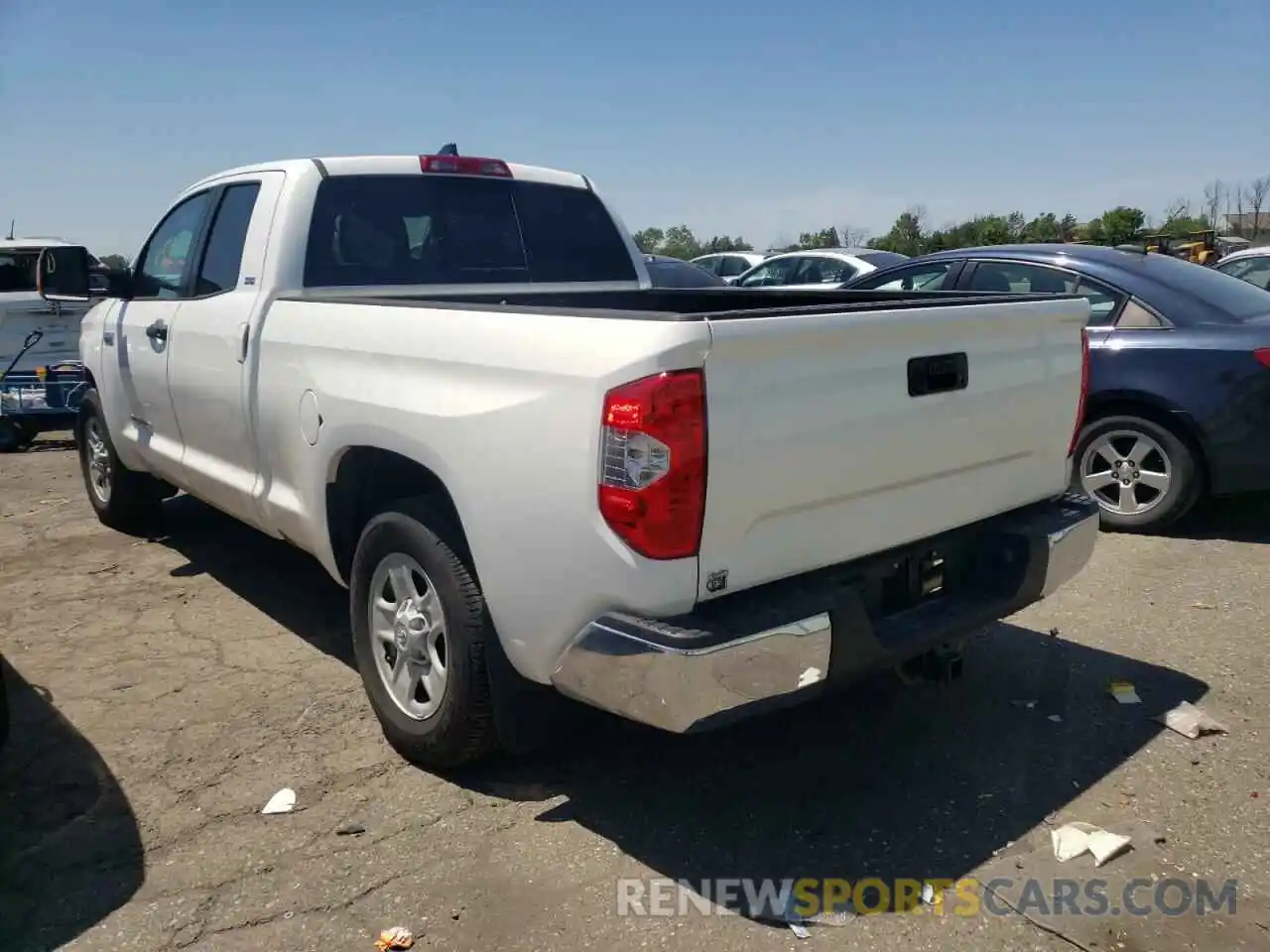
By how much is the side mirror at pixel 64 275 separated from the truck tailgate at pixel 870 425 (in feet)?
14.0

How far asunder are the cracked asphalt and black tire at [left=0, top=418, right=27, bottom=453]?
234 inches

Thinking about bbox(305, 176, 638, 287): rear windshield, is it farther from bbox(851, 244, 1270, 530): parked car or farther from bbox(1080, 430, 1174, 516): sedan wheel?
bbox(1080, 430, 1174, 516): sedan wheel

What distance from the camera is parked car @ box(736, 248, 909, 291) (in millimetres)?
14000

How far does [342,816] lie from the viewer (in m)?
A: 3.30

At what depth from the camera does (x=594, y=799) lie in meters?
3.36

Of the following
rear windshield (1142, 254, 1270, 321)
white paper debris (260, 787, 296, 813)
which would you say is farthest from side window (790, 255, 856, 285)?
white paper debris (260, 787, 296, 813)

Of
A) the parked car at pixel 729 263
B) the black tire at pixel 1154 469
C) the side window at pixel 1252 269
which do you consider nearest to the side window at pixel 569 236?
the black tire at pixel 1154 469

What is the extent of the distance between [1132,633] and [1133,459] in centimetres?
179

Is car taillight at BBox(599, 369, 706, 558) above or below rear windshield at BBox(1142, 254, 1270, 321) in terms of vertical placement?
below

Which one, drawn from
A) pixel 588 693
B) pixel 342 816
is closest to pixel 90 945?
pixel 342 816

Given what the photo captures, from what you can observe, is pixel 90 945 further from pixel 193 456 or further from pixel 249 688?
pixel 193 456

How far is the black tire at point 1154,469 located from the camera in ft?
19.4

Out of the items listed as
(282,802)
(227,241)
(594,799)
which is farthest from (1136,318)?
(282,802)

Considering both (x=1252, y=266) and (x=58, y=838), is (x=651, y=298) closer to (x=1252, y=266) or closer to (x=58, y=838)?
(x=58, y=838)
